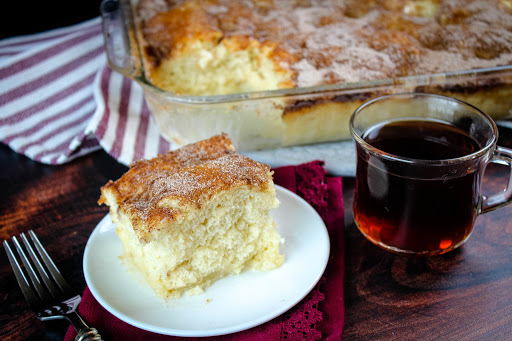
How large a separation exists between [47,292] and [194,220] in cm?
51

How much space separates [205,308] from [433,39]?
172 cm

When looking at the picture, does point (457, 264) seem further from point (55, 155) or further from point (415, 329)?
point (55, 155)

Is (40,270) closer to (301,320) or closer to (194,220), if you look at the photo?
(194,220)

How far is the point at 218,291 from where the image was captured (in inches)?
58.1

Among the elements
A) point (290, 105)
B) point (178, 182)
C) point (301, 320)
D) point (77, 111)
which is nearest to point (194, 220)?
point (178, 182)

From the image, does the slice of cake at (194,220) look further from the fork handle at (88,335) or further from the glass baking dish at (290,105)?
the glass baking dish at (290,105)

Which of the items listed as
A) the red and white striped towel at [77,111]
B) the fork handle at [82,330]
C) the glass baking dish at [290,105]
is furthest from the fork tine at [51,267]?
the glass baking dish at [290,105]

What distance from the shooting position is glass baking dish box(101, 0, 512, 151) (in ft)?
6.62

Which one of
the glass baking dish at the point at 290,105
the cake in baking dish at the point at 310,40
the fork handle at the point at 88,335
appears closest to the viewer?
the fork handle at the point at 88,335

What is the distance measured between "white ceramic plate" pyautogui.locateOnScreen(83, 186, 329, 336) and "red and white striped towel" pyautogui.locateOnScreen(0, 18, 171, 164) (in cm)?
73

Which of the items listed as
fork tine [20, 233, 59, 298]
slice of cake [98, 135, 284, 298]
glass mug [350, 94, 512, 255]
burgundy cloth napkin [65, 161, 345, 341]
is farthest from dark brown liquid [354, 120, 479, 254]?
fork tine [20, 233, 59, 298]

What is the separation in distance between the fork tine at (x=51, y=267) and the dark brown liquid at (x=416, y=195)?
98 cm

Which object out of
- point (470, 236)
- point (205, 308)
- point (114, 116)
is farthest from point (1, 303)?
point (470, 236)

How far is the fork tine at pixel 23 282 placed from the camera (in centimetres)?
147
